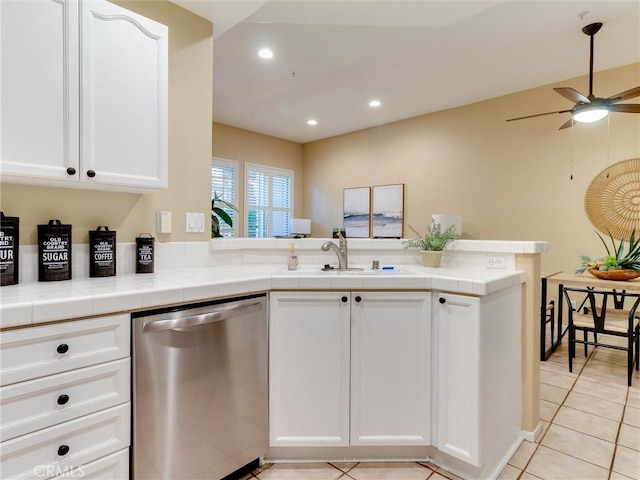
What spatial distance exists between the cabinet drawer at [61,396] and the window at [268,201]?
5292 millimetres

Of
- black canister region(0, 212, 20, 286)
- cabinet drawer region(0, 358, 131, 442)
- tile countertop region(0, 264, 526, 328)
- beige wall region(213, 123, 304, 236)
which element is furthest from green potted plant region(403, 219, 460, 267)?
beige wall region(213, 123, 304, 236)

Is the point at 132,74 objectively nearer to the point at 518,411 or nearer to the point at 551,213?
the point at 518,411

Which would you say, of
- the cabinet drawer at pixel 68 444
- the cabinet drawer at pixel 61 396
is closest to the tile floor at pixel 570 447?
the cabinet drawer at pixel 68 444

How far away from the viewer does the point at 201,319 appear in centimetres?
133

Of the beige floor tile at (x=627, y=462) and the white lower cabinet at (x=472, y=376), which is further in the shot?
the beige floor tile at (x=627, y=462)

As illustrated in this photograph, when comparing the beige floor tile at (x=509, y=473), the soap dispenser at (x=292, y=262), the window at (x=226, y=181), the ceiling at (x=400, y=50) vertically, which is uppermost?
the ceiling at (x=400, y=50)

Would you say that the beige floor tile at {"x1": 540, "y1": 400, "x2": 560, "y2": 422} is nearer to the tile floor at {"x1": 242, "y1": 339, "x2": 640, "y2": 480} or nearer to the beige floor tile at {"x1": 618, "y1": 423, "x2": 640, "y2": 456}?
the tile floor at {"x1": 242, "y1": 339, "x2": 640, "y2": 480}

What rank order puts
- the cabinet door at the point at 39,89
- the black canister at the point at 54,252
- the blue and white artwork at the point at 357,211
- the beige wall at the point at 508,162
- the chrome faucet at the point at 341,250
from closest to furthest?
1. the cabinet door at the point at 39,89
2. the black canister at the point at 54,252
3. the chrome faucet at the point at 341,250
4. the beige wall at the point at 508,162
5. the blue and white artwork at the point at 357,211

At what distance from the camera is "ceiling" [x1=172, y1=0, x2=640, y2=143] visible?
2.27 m

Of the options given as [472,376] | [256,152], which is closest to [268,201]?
[256,152]

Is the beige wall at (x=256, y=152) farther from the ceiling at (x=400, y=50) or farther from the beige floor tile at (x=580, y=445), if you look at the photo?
the beige floor tile at (x=580, y=445)

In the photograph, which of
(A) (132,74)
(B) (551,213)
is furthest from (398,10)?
(B) (551,213)

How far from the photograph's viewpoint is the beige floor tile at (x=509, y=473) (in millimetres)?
1593

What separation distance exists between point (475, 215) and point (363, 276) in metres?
3.94
